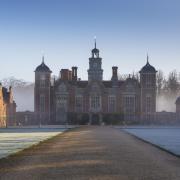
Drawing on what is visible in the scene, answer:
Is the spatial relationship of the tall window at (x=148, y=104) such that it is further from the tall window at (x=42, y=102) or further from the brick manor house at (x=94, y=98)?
the tall window at (x=42, y=102)

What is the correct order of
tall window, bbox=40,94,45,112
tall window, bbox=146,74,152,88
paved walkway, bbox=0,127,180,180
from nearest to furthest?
paved walkway, bbox=0,127,180,180 < tall window, bbox=40,94,45,112 < tall window, bbox=146,74,152,88

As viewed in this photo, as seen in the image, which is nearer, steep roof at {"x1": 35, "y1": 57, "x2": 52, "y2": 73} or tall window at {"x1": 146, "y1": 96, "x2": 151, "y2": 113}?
tall window at {"x1": 146, "y1": 96, "x2": 151, "y2": 113}

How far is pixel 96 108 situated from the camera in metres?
67.2

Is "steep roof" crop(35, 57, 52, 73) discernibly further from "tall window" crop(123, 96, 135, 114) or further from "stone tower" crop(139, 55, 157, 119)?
"stone tower" crop(139, 55, 157, 119)

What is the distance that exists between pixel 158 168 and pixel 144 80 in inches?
2156

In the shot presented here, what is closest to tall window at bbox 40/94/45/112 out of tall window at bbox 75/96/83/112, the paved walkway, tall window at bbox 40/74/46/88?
tall window at bbox 40/74/46/88

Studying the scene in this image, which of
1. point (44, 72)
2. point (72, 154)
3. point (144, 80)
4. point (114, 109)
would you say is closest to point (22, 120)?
point (44, 72)

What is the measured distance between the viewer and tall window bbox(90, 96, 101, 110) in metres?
67.4

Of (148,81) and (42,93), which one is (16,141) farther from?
(148,81)

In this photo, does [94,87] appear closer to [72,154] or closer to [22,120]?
[22,120]

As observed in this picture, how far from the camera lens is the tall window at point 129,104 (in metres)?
67.0

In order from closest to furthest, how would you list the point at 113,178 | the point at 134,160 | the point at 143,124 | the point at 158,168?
the point at 113,178
the point at 158,168
the point at 134,160
the point at 143,124

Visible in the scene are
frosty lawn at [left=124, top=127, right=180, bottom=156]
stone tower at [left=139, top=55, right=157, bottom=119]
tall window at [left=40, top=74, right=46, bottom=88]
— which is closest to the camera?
frosty lawn at [left=124, top=127, right=180, bottom=156]

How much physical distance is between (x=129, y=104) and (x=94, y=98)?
16.6 feet
